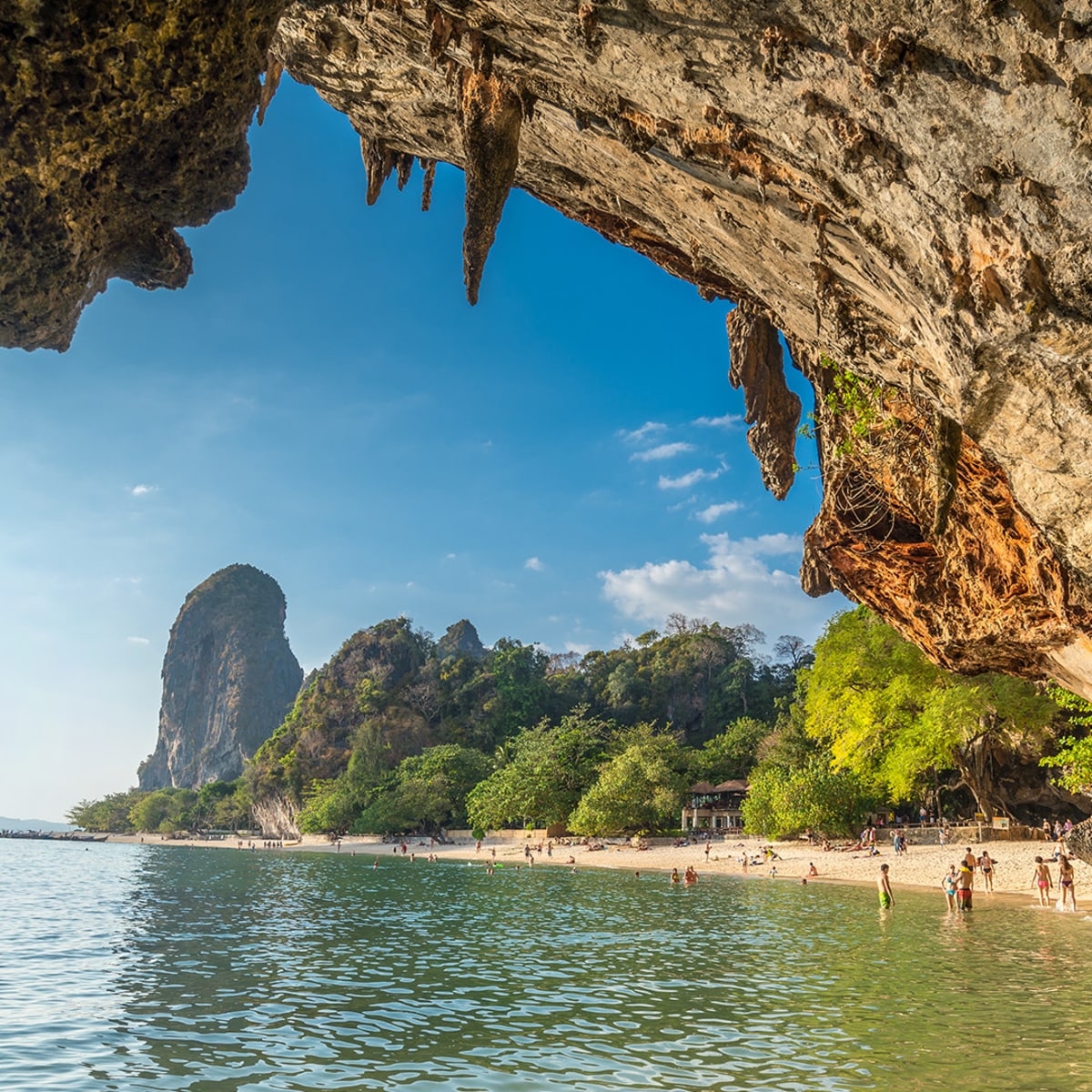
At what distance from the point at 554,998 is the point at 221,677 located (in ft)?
618

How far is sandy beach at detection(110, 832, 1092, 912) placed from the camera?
27016 mm

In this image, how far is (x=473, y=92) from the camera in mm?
6586

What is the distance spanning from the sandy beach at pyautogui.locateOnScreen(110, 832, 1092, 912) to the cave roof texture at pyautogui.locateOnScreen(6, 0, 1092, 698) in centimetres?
2146

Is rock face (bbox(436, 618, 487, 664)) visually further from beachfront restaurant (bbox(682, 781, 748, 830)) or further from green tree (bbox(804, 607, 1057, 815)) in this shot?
green tree (bbox(804, 607, 1057, 815))

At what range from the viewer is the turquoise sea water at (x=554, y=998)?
8.81 m

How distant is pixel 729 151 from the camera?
6.32 metres

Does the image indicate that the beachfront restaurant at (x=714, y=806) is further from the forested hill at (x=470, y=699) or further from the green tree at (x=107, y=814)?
the green tree at (x=107, y=814)

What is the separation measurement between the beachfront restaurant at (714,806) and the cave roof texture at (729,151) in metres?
47.7

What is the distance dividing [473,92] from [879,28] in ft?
10.7

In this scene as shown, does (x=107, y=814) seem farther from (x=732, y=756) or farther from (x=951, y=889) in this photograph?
(x=951, y=889)

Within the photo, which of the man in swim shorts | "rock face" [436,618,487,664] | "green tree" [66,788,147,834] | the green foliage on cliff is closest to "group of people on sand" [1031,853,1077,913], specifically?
the man in swim shorts

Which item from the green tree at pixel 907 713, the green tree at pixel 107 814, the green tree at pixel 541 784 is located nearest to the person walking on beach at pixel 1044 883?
the green tree at pixel 907 713

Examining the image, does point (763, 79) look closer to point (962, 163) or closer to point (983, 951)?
point (962, 163)

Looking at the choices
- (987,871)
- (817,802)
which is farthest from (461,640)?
(987,871)
